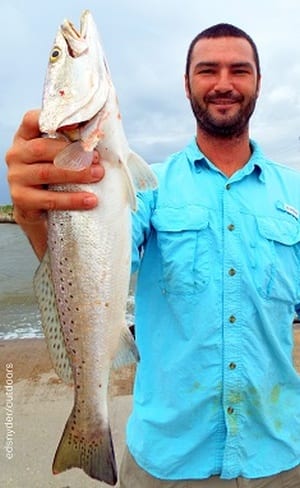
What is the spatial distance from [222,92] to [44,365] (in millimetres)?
5491

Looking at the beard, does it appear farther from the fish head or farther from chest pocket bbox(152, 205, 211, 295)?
the fish head

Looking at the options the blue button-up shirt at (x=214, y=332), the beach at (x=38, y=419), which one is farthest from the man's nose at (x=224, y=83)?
the beach at (x=38, y=419)

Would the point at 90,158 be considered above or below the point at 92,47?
below

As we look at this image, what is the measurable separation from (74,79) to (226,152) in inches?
48.3

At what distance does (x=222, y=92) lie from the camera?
2760 millimetres

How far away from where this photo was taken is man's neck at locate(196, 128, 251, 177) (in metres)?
2.86

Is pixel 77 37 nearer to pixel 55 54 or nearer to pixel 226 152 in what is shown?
pixel 55 54

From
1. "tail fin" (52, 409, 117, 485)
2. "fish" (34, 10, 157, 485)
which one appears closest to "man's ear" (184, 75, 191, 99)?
"fish" (34, 10, 157, 485)

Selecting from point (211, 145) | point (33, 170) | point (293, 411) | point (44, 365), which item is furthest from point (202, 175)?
point (44, 365)

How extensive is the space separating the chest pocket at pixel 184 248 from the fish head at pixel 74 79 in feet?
2.98

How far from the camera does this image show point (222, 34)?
9.40 ft

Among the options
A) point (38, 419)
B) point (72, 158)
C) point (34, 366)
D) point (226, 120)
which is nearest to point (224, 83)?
point (226, 120)

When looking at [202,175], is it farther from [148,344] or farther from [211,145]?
[148,344]

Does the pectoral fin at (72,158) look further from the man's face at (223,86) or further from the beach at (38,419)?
the beach at (38,419)
